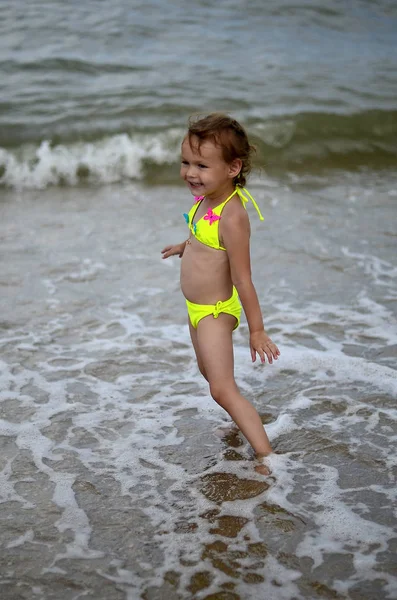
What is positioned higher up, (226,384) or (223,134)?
(223,134)

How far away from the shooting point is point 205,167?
3.32 meters

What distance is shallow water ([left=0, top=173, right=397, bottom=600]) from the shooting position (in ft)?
8.96

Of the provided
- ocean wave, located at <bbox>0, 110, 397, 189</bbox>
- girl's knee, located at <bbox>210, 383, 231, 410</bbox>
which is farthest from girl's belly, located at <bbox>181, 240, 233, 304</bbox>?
ocean wave, located at <bbox>0, 110, 397, 189</bbox>

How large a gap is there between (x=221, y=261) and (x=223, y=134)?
0.56m

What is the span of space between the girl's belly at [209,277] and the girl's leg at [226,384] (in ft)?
0.43

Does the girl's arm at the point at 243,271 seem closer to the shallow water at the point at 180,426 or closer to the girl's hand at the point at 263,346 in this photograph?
the girl's hand at the point at 263,346

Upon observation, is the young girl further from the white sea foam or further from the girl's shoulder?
the white sea foam

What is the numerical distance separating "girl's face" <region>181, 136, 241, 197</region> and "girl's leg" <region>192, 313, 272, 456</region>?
614mm

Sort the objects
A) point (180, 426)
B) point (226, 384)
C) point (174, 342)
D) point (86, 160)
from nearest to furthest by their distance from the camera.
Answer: point (226, 384)
point (180, 426)
point (174, 342)
point (86, 160)

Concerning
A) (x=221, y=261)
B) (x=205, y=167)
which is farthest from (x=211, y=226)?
(x=205, y=167)

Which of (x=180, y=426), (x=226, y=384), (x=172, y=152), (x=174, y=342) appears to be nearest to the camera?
(x=226, y=384)

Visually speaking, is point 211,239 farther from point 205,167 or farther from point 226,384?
point 226,384

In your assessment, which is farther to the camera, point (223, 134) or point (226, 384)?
point (226, 384)

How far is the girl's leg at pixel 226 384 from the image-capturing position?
3.41 meters
